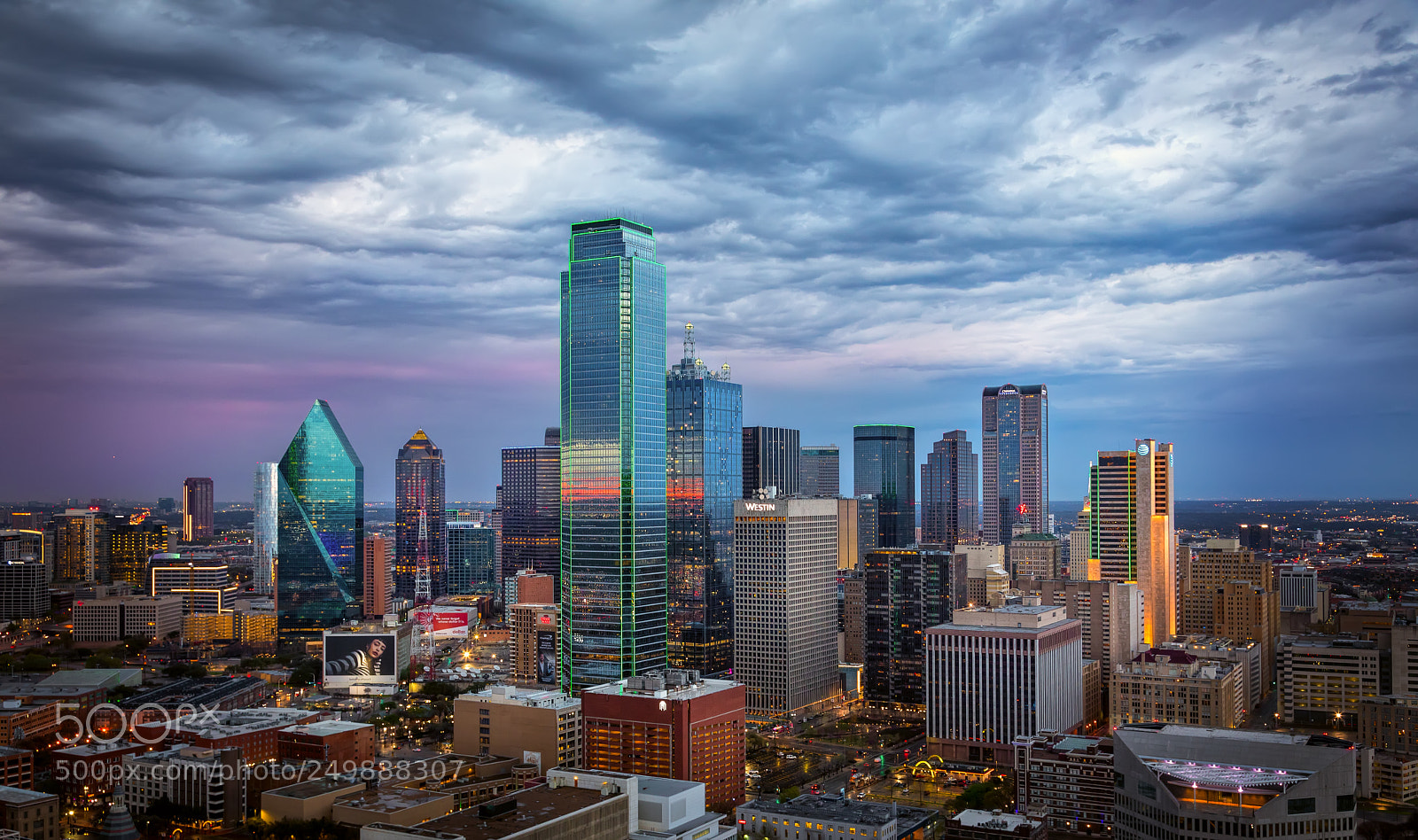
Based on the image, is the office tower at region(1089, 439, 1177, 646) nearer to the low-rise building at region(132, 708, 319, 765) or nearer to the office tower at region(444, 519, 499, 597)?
the low-rise building at region(132, 708, 319, 765)

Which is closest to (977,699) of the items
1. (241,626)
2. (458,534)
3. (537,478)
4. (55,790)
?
(55,790)

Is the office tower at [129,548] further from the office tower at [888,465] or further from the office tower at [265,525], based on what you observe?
the office tower at [888,465]

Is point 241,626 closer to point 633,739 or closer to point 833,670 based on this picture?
point 833,670

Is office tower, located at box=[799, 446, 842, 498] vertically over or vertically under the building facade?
over

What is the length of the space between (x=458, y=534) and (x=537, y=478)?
66.8 feet

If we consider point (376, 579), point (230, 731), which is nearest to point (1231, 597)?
point (230, 731)

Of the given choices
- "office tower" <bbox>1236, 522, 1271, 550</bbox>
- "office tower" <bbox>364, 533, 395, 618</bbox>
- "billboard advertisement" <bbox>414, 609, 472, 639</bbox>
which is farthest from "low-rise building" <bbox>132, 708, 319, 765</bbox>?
"office tower" <bbox>1236, 522, 1271, 550</bbox>

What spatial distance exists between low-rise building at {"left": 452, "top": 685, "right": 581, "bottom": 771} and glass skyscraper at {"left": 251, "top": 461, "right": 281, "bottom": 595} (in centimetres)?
10083

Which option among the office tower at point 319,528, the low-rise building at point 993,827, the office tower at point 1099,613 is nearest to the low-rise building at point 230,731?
the low-rise building at point 993,827

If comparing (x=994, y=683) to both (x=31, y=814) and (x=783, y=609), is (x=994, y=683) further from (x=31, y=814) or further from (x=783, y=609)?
(x=31, y=814)

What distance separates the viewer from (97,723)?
71.2m

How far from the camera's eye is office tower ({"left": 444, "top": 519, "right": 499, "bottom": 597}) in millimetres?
190250

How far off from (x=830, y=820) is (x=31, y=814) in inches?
1417

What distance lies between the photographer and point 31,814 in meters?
49.2
